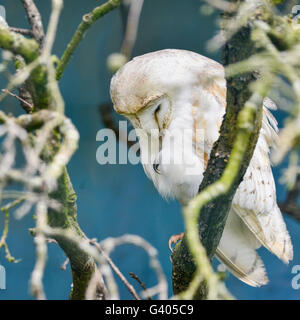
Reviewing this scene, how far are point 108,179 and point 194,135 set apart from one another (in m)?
1.15

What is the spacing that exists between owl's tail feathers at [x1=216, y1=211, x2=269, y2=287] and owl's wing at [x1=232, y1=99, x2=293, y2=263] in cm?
10

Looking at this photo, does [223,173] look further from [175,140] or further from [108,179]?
[108,179]

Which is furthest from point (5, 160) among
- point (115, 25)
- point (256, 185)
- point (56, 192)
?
point (115, 25)

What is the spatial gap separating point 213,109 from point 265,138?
0.23m

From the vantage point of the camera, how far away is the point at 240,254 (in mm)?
1524

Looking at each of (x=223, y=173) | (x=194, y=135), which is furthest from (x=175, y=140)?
(x=223, y=173)

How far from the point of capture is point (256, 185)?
1.47 m

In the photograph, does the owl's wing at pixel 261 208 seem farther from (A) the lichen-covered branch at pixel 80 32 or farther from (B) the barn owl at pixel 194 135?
(A) the lichen-covered branch at pixel 80 32

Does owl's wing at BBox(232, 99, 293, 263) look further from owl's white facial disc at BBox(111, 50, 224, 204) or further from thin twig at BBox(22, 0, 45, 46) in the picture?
thin twig at BBox(22, 0, 45, 46)

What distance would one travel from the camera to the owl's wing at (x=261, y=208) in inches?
56.9

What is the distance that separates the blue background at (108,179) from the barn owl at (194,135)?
0.86m

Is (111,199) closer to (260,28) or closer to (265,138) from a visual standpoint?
(265,138)

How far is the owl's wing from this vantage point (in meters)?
1.45

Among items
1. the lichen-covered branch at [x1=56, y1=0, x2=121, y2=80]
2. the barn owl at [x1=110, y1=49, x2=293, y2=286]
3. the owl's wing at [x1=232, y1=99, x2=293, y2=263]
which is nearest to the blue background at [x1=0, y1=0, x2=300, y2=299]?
the barn owl at [x1=110, y1=49, x2=293, y2=286]
